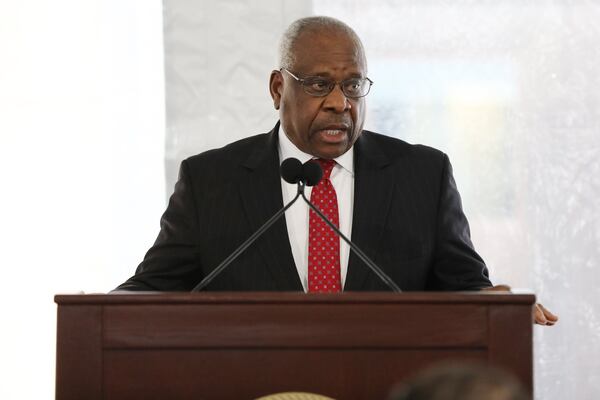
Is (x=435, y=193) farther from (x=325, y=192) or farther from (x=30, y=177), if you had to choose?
(x=30, y=177)

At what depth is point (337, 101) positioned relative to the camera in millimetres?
2365

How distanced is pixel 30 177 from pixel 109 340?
1815 millimetres

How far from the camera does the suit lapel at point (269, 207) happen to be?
2.30 meters

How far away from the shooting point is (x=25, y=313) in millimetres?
3363

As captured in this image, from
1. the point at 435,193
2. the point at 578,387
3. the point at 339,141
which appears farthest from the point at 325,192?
the point at 578,387

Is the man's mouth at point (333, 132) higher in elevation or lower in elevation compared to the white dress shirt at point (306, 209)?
higher

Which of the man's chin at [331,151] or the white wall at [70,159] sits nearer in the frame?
the man's chin at [331,151]

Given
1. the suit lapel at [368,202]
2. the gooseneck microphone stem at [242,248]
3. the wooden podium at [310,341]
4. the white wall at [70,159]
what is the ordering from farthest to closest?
the white wall at [70,159], the suit lapel at [368,202], the gooseneck microphone stem at [242,248], the wooden podium at [310,341]

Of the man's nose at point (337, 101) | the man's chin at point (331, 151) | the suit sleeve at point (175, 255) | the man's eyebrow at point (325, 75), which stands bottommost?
the suit sleeve at point (175, 255)

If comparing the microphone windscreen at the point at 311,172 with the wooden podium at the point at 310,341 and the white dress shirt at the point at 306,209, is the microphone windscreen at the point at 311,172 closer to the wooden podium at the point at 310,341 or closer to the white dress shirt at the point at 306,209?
the wooden podium at the point at 310,341

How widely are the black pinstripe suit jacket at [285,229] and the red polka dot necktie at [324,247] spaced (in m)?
0.05

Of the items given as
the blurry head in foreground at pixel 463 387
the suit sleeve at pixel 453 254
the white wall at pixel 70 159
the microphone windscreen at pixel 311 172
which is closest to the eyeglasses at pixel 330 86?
the suit sleeve at pixel 453 254

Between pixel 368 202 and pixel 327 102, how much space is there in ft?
0.85

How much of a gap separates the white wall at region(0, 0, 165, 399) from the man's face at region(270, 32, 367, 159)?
995 millimetres
